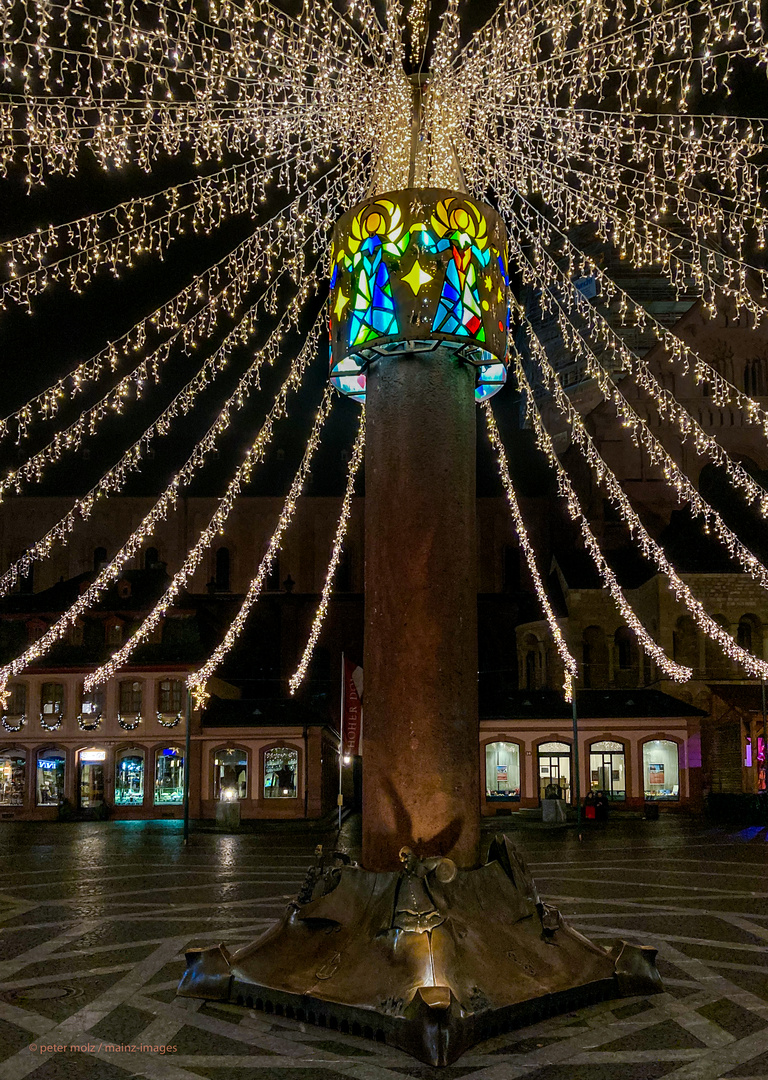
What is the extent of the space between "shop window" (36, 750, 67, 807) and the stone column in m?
33.2

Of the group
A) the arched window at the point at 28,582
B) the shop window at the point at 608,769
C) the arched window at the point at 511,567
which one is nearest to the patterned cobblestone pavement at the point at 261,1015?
the shop window at the point at 608,769

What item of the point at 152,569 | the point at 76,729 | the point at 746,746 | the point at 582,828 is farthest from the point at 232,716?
the point at 746,746

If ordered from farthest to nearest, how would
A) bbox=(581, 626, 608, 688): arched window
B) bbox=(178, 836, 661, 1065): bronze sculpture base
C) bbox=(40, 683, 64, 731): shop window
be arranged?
bbox=(581, 626, 608, 688): arched window, bbox=(40, 683, 64, 731): shop window, bbox=(178, 836, 661, 1065): bronze sculpture base

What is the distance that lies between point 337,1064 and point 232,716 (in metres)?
32.1

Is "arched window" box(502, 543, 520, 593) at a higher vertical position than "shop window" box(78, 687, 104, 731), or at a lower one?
higher

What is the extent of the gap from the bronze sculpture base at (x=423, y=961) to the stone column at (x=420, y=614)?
1.23ft

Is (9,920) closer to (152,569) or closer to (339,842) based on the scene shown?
(339,842)

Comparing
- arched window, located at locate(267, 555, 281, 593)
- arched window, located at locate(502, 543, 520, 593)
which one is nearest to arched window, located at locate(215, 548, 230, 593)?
arched window, located at locate(267, 555, 281, 593)

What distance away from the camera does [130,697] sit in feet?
126

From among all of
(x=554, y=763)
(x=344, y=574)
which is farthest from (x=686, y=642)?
(x=344, y=574)

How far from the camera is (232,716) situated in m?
37.4

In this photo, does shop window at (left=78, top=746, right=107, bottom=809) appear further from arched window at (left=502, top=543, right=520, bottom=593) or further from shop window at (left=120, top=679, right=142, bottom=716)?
arched window at (left=502, top=543, right=520, bottom=593)

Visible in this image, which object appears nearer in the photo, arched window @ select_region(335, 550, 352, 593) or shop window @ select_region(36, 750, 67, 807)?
shop window @ select_region(36, 750, 67, 807)

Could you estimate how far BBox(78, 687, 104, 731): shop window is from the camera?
125 ft
